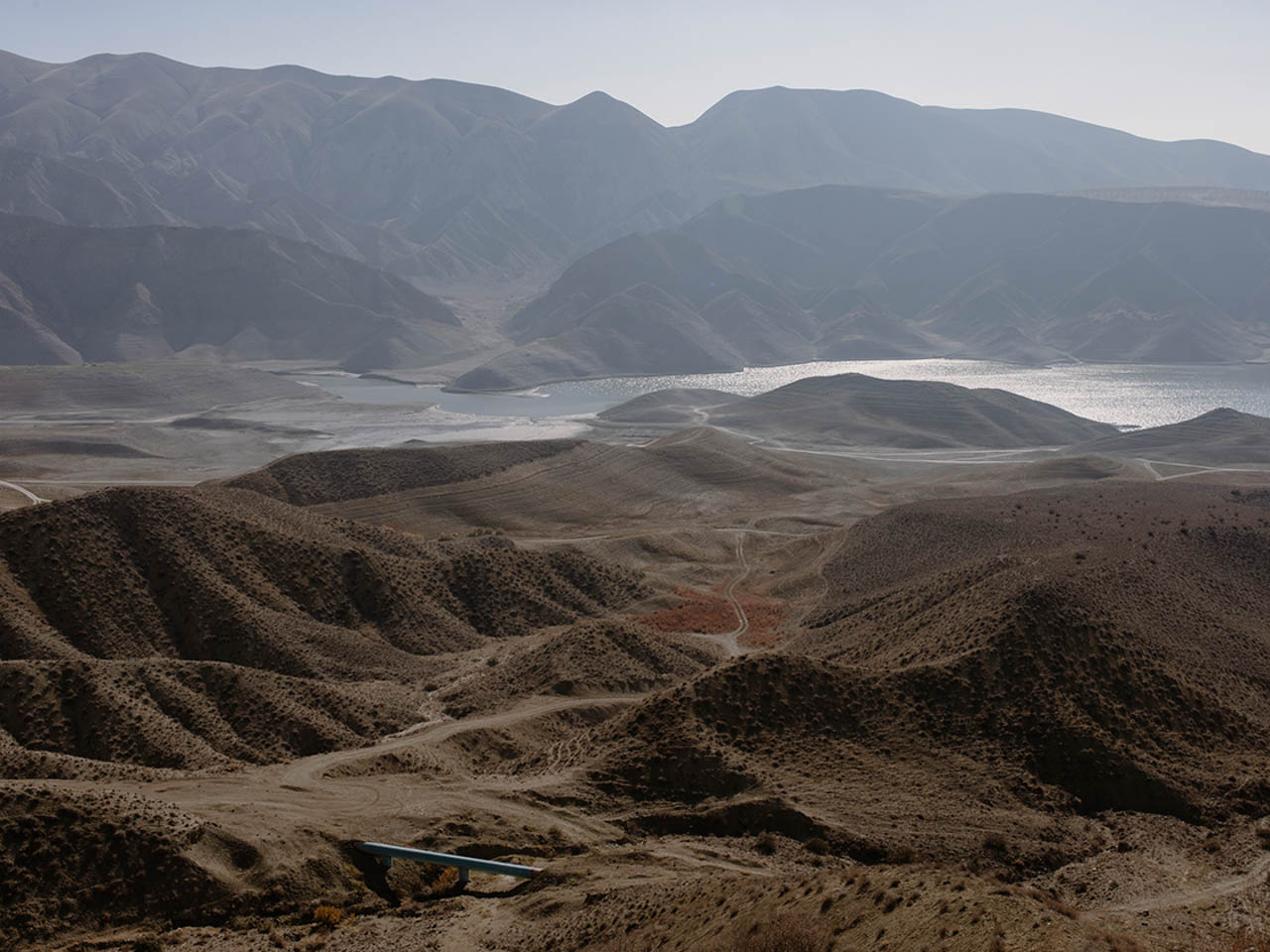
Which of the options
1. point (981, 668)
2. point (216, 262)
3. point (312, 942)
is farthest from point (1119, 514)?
point (216, 262)

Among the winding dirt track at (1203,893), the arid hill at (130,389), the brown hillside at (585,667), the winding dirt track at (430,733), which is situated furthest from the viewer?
the arid hill at (130,389)

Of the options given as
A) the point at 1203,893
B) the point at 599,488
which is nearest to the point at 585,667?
the point at 1203,893

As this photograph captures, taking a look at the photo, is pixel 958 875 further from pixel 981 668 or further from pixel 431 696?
pixel 431 696

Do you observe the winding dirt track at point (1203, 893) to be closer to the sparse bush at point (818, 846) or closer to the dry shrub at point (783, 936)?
the sparse bush at point (818, 846)

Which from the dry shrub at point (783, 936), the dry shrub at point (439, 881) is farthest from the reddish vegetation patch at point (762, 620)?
the dry shrub at point (783, 936)

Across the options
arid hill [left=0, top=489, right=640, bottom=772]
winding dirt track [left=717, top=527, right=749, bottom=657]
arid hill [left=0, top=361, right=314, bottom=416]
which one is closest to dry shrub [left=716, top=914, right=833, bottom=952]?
arid hill [left=0, top=489, right=640, bottom=772]

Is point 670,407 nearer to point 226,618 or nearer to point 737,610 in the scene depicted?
point 737,610

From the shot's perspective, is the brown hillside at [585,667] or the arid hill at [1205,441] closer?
the brown hillside at [585,667]
